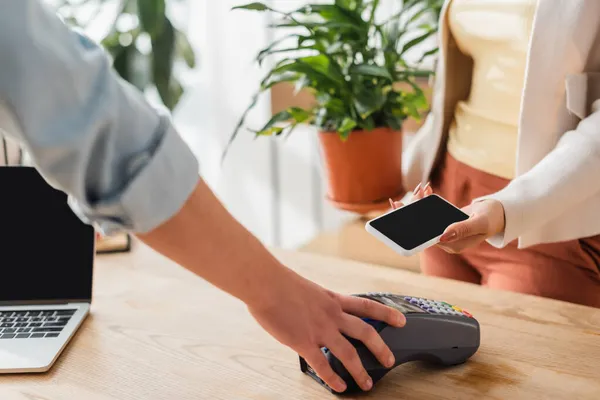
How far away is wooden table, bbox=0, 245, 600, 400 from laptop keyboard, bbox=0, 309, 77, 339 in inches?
1.5

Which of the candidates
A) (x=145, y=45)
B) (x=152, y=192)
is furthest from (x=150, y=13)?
(x=152, y=192)

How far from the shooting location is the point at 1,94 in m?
0.50

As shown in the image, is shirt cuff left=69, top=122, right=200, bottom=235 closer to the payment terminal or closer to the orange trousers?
the payment terminal

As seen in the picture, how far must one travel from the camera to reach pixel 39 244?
1.00 m

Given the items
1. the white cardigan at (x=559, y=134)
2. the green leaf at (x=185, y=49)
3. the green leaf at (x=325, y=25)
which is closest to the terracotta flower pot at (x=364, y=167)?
the green leaf at (x=325, y=25)

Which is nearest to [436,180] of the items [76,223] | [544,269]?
[544,269]

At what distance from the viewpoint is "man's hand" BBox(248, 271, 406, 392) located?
70cm

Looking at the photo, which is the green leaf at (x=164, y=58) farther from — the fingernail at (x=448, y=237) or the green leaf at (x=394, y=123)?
the fingernail at (x=448, y=237)

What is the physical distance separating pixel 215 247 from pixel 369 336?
0.24 metres

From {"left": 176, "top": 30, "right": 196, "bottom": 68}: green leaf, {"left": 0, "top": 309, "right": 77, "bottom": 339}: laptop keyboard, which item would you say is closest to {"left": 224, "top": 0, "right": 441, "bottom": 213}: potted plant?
{"left": 0, "top": 309, "right": 77, "bottom": 339}: laptop keyboard

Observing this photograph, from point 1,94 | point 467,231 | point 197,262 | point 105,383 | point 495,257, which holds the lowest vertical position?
point 495,257

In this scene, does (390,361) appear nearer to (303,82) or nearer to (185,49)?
(303,82)

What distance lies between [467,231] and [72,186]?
602 mm

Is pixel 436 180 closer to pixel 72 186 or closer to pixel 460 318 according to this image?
pixel 460 318
